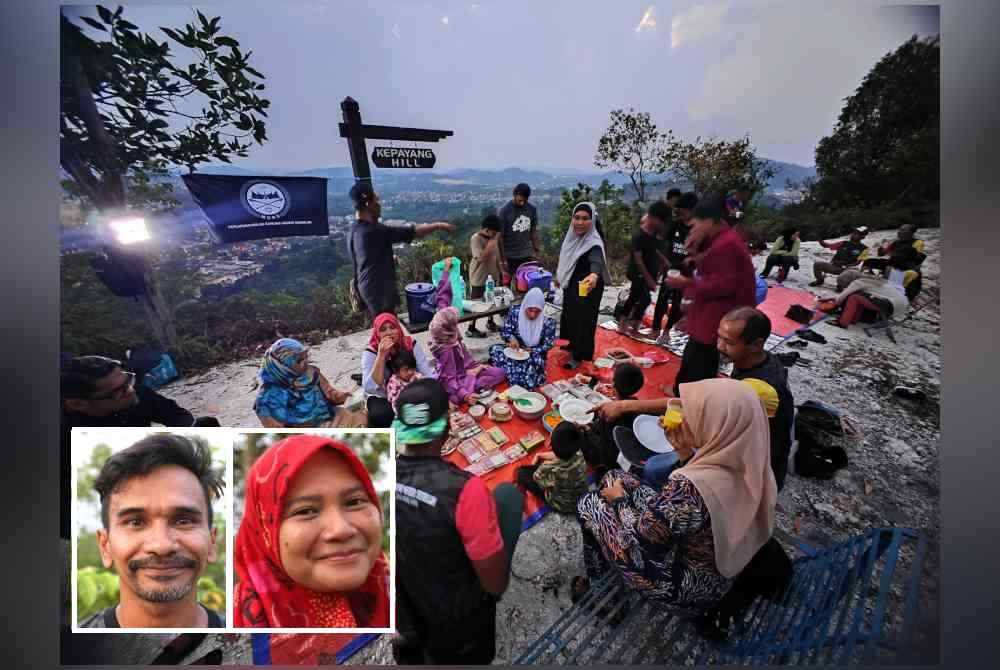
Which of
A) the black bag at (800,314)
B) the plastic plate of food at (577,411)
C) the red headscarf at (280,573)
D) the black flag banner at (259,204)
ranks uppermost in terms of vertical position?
the black flag banner at (259,204)

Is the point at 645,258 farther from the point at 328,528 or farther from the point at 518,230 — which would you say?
the point at 328,528

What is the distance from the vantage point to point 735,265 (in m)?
2.55

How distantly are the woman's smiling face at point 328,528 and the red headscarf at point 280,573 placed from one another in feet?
0.10

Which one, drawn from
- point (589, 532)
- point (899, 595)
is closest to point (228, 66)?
point (589, 532)

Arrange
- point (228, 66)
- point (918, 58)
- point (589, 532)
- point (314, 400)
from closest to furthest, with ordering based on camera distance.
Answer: point (589, 532) → point (918, 58) → point (314, 400) → point (228, 66)

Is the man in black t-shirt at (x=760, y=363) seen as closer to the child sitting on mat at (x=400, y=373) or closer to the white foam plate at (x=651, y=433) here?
the white foam plate at (x=651, y=433)

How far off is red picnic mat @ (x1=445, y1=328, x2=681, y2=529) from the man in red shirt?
85cm

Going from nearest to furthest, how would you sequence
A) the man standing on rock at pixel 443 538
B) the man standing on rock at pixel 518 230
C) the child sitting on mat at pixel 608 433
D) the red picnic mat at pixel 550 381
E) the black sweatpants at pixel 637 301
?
the man standing on rock at pixel 443 538, the child sitting on mat at pixel 608 433, the red picnic mat at pixel 550 381, the black sweatpants at pixel 637 301, the man standing on rock at pixel 518 230

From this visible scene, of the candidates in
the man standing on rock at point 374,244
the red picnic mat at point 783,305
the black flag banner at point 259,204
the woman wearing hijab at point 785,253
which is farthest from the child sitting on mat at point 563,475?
the woman wearing hijab at point 785,253

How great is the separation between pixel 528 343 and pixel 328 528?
7.44ft

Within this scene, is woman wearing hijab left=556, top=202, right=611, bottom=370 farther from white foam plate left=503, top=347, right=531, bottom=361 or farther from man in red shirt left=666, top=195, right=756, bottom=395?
man in red shirt left=666, top=195, right=756, bottom=395

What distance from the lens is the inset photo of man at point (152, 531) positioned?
1.67 meters
